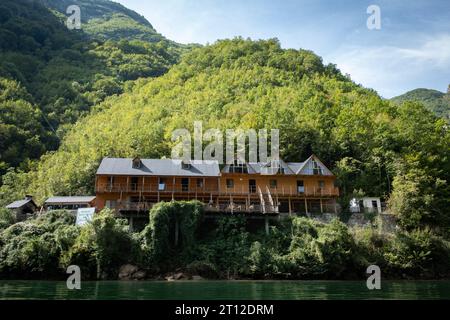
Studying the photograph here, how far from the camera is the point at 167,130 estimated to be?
6069 cm

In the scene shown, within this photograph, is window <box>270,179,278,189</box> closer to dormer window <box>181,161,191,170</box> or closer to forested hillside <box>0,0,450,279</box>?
forested hillside <box>0,0,450,279</box>

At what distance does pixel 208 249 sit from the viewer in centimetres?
3662

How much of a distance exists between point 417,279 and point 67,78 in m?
86.0

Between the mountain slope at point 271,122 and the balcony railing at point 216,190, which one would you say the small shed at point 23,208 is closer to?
the mountain slope at point 271,122

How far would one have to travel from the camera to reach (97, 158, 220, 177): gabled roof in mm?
42844

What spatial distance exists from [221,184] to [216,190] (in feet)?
3.13

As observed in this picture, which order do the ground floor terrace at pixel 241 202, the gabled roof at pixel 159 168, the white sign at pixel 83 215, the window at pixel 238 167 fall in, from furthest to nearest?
the window at pixel 238 167 → the gabled roof at pixel 159 168 → the ground floor terrace at pixel 241 202 → the white sign at pixel 83 215

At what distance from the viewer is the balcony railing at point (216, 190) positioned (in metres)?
42.2

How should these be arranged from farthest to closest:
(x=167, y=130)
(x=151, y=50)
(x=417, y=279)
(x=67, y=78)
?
(x=151, y=50) < (x=67, y=78) < (x=167, y=130) < (x=417, y=279)

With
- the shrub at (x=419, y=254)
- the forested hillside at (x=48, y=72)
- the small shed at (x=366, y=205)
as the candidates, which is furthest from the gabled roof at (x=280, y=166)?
the forested hillside at (x=48, y=72)

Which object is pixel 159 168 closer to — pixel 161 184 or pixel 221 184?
pixel 161 184

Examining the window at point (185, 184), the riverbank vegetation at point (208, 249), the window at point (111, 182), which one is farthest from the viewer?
the window at point (185, 184)
